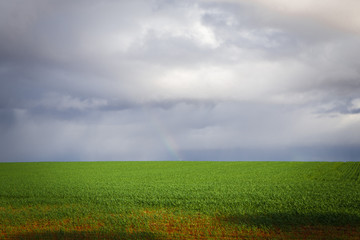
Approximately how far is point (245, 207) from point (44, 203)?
614 inches

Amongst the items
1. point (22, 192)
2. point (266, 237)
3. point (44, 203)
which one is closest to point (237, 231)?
point (266, 237)

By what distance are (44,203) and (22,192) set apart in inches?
295

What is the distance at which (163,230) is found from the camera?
15.1m

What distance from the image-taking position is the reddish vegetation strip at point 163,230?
14.2m

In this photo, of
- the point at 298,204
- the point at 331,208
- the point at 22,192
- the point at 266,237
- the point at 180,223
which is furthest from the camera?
the point at 22,192

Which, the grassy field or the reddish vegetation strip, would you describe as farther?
the grassy field

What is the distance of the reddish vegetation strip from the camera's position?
14.2 metres

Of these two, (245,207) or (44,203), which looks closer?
(245,207)

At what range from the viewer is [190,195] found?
24609 mm

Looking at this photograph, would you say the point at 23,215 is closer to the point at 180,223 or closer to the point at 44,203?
the point at 44,203

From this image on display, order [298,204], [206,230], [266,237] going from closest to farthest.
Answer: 1. [266,237]
2. [206,230]
3. [298,204]

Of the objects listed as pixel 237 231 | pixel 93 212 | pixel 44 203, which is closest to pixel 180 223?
pixel 237 231

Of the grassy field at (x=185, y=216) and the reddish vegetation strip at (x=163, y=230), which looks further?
the grassy field at (x=185, y=216)

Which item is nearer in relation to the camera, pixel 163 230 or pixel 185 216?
pixel 163 230
